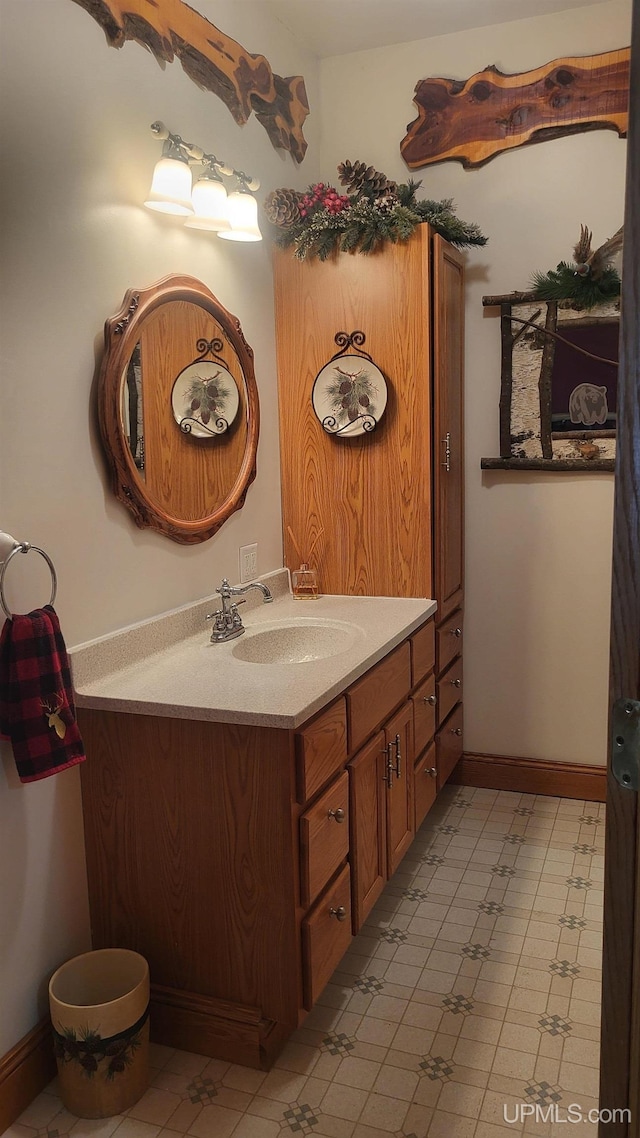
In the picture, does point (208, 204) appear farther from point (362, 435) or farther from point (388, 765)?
point (388, 765)

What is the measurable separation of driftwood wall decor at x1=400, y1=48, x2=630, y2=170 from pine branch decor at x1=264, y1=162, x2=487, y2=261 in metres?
0.42

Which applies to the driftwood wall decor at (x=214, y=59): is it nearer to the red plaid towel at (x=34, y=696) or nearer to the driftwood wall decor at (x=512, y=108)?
the driftwood wall decor at (x=512, y=108)

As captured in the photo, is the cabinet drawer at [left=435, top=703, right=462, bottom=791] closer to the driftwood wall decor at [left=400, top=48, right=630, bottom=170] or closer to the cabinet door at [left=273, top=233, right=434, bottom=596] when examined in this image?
the cabinet door at [left=273, top=233, right=434, bottom=596]

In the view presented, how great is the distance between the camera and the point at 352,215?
2623 mm

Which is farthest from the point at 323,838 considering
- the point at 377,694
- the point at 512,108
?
the point at 512,108

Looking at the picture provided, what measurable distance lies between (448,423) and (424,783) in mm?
1187

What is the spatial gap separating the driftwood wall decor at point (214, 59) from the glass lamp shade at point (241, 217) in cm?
32

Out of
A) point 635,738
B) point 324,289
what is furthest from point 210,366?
point 635,738

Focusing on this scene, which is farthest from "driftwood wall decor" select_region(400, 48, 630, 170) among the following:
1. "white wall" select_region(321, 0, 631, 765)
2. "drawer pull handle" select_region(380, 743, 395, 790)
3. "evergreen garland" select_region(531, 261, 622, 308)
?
"drawer pull handle" select_region(380, 743, 395, 790)

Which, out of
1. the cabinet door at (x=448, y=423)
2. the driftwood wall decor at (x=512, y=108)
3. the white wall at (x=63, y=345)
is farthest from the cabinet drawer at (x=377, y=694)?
the driftwood wall decor at (x=512, y=108)

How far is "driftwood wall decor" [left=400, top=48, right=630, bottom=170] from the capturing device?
2834 mm

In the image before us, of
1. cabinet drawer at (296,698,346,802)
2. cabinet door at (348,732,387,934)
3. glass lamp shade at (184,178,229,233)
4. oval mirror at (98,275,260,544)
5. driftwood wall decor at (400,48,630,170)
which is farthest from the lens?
driftwood wall decor at (400,48,630,170)

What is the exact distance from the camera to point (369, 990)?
7.07 ft

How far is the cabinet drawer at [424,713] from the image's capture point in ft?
8.54
